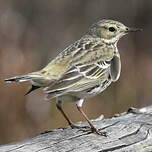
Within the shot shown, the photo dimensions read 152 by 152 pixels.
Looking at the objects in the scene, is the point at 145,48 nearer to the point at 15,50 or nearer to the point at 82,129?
the point at 15,50

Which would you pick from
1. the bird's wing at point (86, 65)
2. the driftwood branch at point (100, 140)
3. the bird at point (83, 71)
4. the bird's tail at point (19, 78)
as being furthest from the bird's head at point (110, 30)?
the driftwood branch at point (100, 140)

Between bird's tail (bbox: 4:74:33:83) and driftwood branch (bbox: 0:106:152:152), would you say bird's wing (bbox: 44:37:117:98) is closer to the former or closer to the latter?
bird's tail (bbox: 4:74:33:83)

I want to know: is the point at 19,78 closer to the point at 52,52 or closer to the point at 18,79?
the point at 18,79

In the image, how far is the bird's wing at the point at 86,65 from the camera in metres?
6.62

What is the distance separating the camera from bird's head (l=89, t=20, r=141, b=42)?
7992 mm

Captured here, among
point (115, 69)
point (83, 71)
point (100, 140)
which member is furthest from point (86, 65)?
point (100, 140)

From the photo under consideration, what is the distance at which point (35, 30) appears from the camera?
15211 mm

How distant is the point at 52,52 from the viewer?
47.6 ft

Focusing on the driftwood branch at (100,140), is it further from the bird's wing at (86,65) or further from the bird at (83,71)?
the bird's wing at (86,65)

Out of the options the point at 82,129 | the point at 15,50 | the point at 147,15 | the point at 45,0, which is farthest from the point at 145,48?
the point at 82,129

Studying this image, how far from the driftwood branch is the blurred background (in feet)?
16.6

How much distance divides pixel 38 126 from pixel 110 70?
4.30 metres

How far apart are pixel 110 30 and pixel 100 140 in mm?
2492

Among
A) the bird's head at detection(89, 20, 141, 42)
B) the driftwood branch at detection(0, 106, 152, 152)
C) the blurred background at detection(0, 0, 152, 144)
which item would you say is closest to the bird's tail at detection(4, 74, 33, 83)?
the driftwood branch at detection(0, 106, 152, 152)
